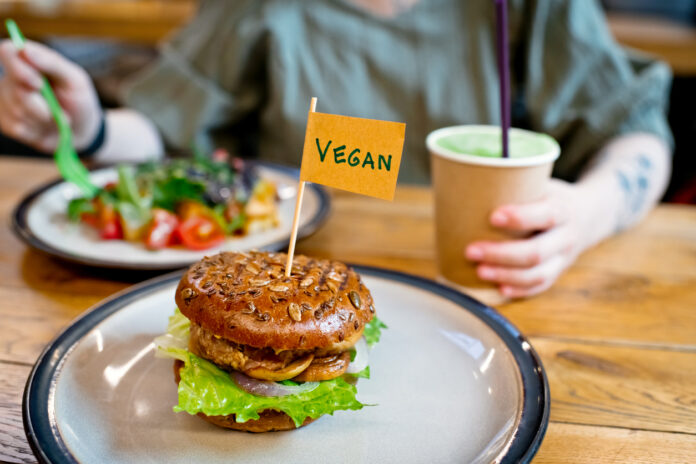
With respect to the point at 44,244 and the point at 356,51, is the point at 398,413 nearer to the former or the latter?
the point at 44,244

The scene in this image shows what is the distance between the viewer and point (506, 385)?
963mm

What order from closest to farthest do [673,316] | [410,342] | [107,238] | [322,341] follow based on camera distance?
[322,341] → [410,342] → [673,316] → [107,238]

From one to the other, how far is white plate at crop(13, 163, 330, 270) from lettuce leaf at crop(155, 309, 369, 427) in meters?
0.45

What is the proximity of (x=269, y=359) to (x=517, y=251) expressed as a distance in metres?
0.65

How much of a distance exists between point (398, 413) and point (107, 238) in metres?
0.96

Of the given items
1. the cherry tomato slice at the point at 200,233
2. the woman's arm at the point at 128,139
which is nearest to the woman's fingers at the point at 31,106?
the woman's arm at the point at 128,139

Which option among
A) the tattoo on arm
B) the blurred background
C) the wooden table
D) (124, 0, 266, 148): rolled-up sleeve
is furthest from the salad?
the blurred background

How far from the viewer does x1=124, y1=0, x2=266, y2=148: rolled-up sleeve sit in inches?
88.6

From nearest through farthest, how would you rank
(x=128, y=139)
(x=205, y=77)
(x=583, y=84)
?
(x=583, y=84) → (x=128, y=139) → (x=205, y=77)

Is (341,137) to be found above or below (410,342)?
above

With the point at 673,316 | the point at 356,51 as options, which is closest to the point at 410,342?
the point at 673,316

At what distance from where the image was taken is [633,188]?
66.3 inches

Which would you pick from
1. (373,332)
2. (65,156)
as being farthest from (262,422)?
(65,156)

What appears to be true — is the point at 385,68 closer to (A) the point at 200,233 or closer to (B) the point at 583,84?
(B) the point at 583,84
